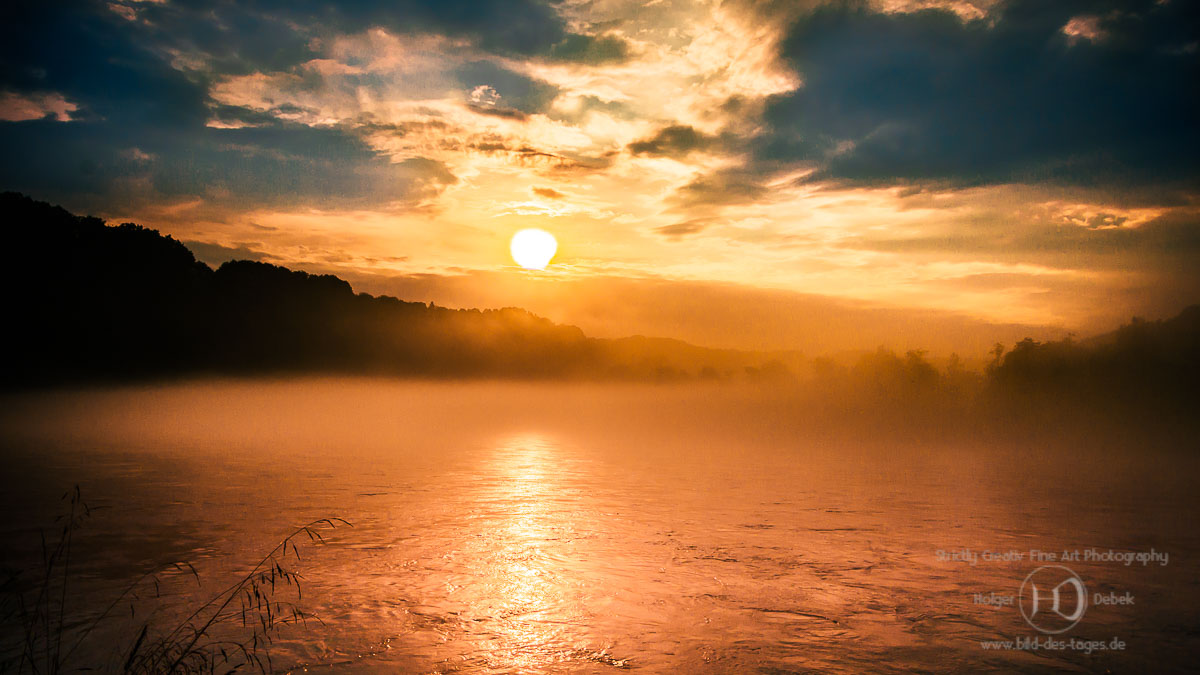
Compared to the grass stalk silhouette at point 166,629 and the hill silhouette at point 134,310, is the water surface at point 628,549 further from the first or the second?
the hill silhouette at point 134,310

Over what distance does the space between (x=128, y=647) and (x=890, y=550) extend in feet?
52.4

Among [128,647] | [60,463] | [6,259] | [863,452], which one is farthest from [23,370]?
[128,647]

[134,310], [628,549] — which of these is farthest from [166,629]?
[134,310]

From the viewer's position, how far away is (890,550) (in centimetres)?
1766

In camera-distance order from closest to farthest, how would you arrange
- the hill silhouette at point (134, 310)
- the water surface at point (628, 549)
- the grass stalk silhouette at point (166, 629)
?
the grass stalk silhouette at point (166, 629)
the water surface at point (628, 549)
the hill silhouette at point (134, 310)

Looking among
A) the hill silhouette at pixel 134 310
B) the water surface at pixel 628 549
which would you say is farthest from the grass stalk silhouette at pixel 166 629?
the hill silhouette at pixel 134 310

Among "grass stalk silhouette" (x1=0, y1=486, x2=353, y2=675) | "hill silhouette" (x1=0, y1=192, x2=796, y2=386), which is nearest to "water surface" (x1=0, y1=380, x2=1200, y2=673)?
"grass stalk silhouette" (x1=0, y1=486, x2=353, y2=675)

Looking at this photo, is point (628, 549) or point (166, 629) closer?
point (166, 629)

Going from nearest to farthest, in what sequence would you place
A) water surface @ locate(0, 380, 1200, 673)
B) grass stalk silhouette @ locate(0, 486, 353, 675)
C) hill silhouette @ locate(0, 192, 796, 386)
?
grass stalk silhouette @ locate(0, 486, 353, 675) < water surface @ locate(0, 380, 1200, 673) < hill silhouette @ locate(0, 192, 796, 386)

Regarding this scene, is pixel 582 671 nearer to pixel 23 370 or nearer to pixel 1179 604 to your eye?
pixel 1179 604

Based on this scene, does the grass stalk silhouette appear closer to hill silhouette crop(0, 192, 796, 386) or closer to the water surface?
the water surface

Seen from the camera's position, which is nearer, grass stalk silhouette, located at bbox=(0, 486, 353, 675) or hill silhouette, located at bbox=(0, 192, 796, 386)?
grass stalk silhouette, located at bbox=(0, 486, 353, 675)

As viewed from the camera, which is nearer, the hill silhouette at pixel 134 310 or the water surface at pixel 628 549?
the water surface at pixel 628 549

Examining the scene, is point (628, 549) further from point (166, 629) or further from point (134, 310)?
point (134, 310)
